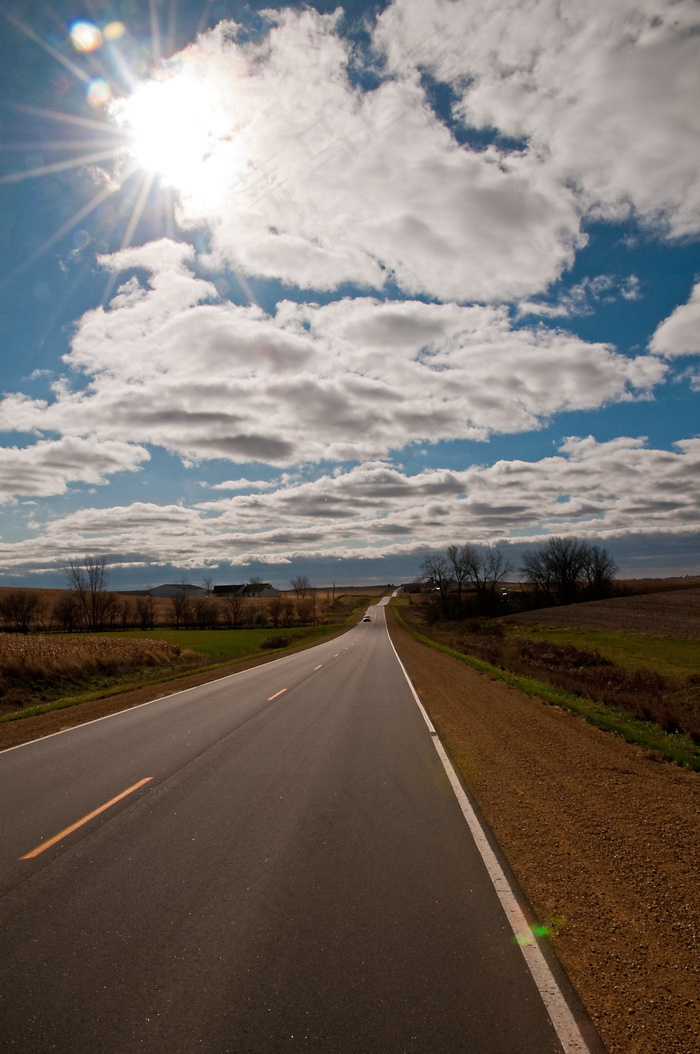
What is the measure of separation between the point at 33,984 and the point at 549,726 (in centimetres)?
1025

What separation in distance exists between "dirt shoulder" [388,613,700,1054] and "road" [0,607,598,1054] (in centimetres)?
45

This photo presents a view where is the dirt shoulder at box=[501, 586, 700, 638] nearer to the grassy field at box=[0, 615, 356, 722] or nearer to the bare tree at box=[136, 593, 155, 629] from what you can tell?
the grassy field at box=[0, 615, 356, 722]

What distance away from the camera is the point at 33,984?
11.3 ft

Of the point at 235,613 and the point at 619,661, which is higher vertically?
the point at 235,613

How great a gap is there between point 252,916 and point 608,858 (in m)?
3.36

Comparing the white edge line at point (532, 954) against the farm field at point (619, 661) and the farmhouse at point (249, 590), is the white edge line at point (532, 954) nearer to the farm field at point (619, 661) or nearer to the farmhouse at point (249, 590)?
the farm field at point (619, 661)

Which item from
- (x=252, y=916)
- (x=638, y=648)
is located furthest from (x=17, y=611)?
(x=252, y=916)

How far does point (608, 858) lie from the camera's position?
5.23 metres

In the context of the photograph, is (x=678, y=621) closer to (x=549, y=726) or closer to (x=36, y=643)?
(x=549, y=726)

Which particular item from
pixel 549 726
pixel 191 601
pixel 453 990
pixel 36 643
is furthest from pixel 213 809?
pixel 191 601

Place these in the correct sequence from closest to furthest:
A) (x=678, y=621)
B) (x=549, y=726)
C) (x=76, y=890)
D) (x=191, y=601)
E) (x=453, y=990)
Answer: (x=453, y=990) → (x=76, y=890) → (x=549, y=726) → (x=678, y=621) → (x=191, y=601)

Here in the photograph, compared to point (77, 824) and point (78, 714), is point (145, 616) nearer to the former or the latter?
point (78, 714)

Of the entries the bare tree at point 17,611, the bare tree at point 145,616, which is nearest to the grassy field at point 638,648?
the bare tree at point 145,616

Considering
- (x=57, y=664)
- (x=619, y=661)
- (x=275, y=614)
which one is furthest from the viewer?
(x=275, y=614)
